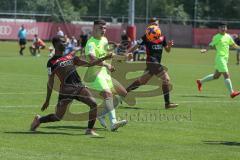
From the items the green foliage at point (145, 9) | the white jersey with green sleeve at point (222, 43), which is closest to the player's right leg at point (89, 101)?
the white jersey with green sleeve at point (222, 43)

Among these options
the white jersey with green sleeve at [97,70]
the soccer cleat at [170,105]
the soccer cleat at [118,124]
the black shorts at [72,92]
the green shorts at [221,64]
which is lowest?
the soccer cleat at [170,105]

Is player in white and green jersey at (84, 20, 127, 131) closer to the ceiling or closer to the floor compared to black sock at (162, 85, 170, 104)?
closer to the ceiling

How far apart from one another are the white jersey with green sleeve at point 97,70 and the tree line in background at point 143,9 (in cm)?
6661

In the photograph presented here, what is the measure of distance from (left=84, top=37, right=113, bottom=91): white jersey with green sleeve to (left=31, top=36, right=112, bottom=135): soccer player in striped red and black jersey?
63cm

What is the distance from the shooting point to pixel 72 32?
263ft

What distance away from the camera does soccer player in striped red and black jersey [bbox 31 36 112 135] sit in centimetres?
1391

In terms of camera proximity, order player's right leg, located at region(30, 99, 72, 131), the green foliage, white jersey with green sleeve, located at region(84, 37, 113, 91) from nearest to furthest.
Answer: player's right leg, located at region(30, 99, 72, 131)
white jersey with green sleeve, located at region(84, 37, 113, 91)
the green foliage

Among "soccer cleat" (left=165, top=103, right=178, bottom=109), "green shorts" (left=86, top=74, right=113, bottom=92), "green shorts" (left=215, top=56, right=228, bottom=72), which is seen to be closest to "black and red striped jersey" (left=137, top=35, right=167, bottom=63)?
"soccer cleat" (left=165, top=103, right=178, bottom=109)

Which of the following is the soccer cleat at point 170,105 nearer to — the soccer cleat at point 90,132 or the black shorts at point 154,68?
the black shorts at point 154,68

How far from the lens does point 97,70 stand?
14.9 metres

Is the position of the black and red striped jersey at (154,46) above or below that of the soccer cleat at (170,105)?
above

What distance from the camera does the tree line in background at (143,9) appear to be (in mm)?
88188

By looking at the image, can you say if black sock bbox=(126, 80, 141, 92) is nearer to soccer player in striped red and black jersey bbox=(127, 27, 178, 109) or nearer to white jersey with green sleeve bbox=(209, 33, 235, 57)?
soccer player in striped red and black jersey bbox=(127, 27, 178, 109)

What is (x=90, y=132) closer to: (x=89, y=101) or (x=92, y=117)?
(x=92, y=117)
